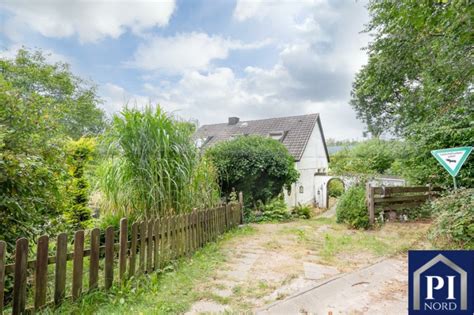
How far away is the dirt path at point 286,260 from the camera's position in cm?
265

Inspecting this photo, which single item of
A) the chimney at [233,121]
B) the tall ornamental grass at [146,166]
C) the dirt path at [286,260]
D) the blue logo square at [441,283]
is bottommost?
Answer: the dirt path at [286,260]

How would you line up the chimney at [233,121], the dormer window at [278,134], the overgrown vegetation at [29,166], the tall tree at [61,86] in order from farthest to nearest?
the chimney at [233,121] < the dormer window at [278,134] < the tall tree at [61,86] < the overgrown vegetation at [29,166]

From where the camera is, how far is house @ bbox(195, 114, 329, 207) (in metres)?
15.5

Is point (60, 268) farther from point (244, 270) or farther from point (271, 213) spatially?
point (271, 213)

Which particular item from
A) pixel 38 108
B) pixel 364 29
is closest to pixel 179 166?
pixel 38 108

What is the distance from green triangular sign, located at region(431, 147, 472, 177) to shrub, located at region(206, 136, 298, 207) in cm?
522

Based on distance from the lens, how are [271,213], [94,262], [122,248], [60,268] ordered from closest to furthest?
[60,268] < [94,262] < [122,248] < [271,213]

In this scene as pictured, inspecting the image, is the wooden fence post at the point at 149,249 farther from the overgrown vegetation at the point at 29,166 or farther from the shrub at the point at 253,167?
the shrub at the point at 253,167

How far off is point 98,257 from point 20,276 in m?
0.65

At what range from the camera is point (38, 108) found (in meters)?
3.26

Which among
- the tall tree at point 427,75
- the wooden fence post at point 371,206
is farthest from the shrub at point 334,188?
the wooden fence post at point 371,206

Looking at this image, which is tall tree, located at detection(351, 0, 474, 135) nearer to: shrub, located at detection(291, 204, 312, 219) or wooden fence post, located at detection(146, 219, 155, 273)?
shrub, located at detection(291, 204, 312, 219)

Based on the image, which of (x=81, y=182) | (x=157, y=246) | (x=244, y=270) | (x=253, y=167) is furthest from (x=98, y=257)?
(x=253, y=167)

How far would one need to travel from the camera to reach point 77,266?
2.44 meters
